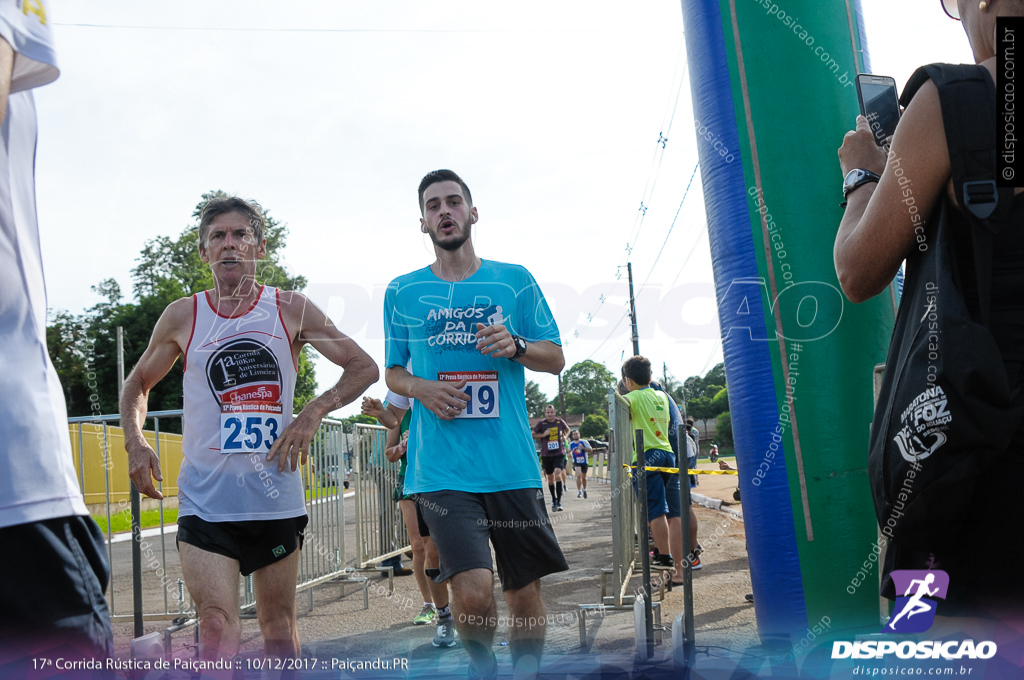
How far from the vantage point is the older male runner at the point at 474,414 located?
138 inches

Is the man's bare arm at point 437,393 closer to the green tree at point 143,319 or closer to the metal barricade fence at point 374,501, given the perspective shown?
the metal barricade fence at point 374,501

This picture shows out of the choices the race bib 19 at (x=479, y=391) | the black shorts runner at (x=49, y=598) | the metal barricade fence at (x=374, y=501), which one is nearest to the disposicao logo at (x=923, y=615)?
the black shorts runner at (x=49, y=598)

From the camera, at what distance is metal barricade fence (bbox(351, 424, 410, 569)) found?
8562 mm

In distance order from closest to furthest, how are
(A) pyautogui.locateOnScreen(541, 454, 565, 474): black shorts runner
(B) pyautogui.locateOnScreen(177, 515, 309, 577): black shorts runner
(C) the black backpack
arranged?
(C) the black backpack
(B) pyautogui.locateOnScreen(177, 515, 309, 577): black shorts runner
(A) pyautogui.locateOnScreen(541, 454, 565, 474): black shorts runner

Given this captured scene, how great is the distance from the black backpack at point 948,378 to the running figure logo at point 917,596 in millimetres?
69

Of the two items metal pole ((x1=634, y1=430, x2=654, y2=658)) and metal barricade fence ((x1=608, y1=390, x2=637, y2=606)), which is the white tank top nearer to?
metal pole ((x1=634, y1=430, x2=654, y2=658))

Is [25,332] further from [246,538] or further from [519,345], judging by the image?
[519,345]

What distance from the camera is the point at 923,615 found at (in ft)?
5.52

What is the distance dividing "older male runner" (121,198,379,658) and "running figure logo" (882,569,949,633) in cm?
251

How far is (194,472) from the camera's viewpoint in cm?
359

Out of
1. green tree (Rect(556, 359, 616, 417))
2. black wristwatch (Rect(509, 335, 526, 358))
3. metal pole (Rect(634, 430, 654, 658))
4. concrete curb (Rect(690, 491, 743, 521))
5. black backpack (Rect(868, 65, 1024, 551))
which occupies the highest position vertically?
green tree (Rect(556, 359, 616, 417))

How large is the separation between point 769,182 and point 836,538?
1.81 metres

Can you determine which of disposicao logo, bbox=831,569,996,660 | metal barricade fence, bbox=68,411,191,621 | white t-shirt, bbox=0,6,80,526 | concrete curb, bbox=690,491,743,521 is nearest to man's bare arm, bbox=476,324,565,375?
disposicao logo, bbox=831,569,996,660

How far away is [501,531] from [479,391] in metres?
0.62
